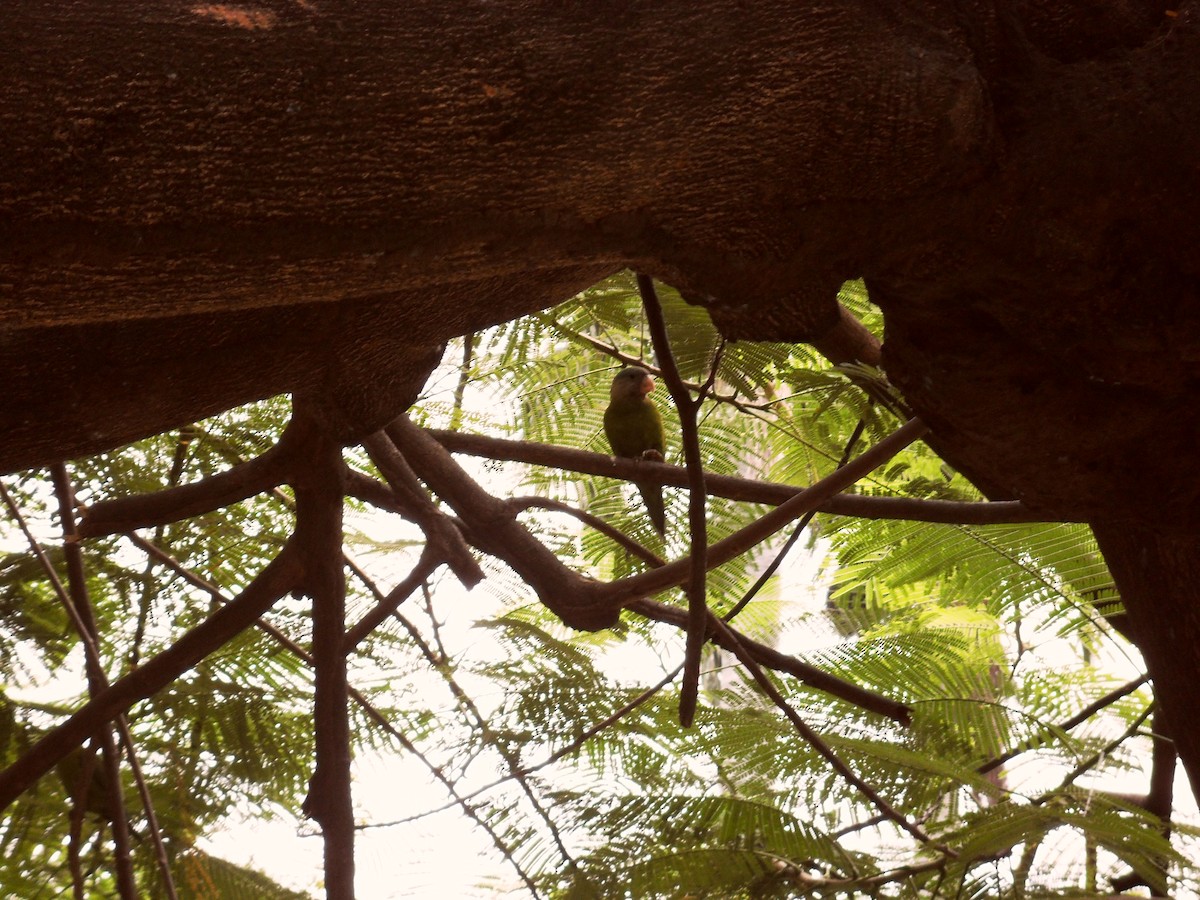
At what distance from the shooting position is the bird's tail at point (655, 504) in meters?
2.64

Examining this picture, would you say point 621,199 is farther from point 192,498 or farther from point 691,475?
point 192,498

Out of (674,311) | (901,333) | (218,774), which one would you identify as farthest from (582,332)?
(901,333)

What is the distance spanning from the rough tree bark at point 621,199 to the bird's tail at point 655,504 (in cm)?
123

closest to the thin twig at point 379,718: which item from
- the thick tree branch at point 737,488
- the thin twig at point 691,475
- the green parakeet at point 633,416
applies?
the thick tree branch at point 737,488

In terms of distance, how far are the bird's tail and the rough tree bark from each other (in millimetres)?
1228

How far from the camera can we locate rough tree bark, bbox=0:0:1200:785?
2.54 feet

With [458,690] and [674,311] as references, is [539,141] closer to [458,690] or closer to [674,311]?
[674,311]

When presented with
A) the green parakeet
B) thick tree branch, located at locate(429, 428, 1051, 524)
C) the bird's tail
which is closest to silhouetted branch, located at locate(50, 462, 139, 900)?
thick tree branch, located at locate(429, 428, 1051, 524)

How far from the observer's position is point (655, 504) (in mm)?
2672

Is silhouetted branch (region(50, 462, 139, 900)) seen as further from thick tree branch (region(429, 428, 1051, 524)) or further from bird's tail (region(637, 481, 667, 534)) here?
bird's tail (region(637, 481, 667, 534))

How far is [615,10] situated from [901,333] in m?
0.50

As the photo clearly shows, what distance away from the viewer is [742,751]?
2.14 metres

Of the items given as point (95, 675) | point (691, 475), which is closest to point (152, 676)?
point (95, 675)

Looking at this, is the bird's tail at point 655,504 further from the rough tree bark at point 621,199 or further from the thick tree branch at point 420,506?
the rough tree bark at point 621,199
